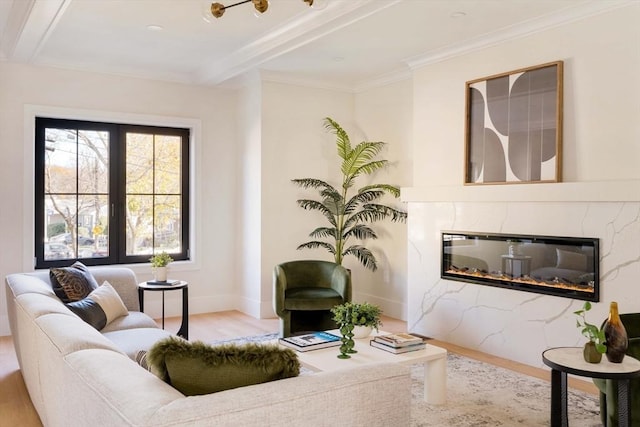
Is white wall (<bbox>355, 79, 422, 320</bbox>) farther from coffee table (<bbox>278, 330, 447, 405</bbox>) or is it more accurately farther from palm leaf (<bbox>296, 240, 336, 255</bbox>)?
coffee table (<bbox>278, 330, 447, 405</bbox>)

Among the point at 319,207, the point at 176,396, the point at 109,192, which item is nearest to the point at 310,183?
the point at 319,207

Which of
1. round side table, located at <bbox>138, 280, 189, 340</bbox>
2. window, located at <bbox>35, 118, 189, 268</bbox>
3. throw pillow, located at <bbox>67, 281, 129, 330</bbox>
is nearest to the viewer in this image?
throw pillow, located at <bbox>67, 281, 129, 330</bbox>

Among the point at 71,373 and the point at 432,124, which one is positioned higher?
the point at 432,124

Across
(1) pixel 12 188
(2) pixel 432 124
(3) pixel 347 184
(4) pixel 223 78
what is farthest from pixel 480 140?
(1) pixel 12 188

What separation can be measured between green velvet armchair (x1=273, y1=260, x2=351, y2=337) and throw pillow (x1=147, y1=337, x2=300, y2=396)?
2975 mm

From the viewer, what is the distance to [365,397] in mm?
1722

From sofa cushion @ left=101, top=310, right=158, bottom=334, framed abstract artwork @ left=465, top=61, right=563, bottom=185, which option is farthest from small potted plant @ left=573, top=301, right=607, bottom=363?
sofa cushion @ left=101, top=310, right=158, bottom=334

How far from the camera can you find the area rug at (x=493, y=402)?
3170 millimetres

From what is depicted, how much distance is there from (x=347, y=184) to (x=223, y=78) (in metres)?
1.76

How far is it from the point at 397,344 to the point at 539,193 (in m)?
1.75

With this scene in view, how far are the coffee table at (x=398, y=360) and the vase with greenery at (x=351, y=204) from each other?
241 centimetres

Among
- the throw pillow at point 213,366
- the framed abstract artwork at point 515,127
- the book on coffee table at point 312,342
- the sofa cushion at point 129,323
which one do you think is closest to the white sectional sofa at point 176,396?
the throw pillow at point 213,366

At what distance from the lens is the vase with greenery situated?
19.4ft

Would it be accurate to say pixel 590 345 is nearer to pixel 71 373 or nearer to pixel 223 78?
pixel 71 373
